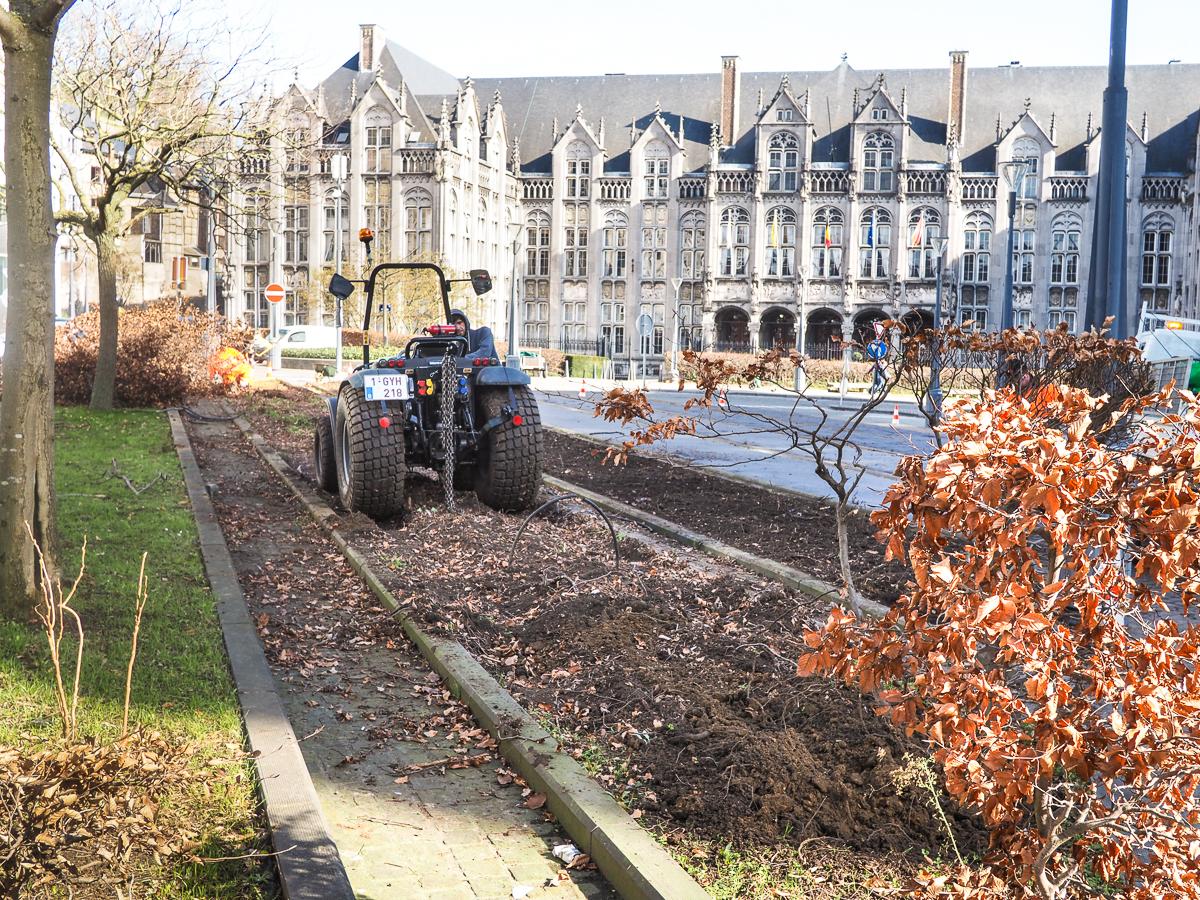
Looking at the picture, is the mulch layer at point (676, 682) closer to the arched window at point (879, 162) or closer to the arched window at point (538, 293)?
the arched window at point (879, 162)

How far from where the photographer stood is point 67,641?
6246 mm

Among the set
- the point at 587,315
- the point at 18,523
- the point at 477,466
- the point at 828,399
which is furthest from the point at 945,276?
the point at 18,523

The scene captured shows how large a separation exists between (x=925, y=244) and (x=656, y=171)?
1707 centimetres

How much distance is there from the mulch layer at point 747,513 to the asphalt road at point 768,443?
1.62ft

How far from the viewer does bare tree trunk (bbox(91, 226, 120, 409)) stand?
74.2 ft

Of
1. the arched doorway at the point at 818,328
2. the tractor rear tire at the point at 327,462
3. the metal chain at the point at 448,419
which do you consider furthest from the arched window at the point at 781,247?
the metal chain at the point at 448,419

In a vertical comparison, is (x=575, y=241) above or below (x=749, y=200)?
below

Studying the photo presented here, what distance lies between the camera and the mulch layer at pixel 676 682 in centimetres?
444

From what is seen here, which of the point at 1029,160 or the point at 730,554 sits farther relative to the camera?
the point at 1029,160

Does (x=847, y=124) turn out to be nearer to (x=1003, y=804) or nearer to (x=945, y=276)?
(x=945, y=276)

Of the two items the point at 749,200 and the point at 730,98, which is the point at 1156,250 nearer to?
the point at 749,200

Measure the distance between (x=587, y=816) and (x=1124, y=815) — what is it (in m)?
2.07

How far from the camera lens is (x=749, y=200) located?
245ft


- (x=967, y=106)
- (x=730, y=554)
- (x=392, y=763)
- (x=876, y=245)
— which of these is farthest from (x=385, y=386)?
(x=967, y=106)
